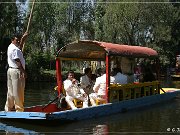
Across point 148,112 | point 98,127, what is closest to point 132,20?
point 148,112

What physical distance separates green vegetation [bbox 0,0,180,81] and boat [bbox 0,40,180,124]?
934 inches

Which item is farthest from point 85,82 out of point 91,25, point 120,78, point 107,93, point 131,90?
point 91,25

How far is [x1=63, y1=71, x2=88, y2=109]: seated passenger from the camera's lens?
500 inches

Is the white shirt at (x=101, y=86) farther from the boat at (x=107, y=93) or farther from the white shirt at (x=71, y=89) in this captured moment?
the white shirt at (x=71, y=89)

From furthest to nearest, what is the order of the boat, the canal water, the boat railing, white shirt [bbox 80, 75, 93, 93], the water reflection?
white shirt [bbox 80, 75, 93, 93], the boat railing, the boat, the canal water, the water reflection

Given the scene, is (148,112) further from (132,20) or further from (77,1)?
(77,1)

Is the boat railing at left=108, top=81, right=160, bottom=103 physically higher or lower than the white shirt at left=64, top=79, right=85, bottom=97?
lower

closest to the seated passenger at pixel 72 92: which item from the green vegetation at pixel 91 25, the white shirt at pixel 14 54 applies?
the white shirt at pixel 14 54

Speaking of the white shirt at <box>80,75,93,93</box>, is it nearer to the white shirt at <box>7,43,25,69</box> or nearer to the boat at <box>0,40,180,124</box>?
the boat at <box>0,40,180,124</box>

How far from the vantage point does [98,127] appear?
11586mm

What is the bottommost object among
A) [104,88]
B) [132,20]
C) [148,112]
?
[148,112]

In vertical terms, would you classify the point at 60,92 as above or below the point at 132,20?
below

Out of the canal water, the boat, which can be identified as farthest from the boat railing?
the canal water

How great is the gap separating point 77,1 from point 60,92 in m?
Answer: 38.1
